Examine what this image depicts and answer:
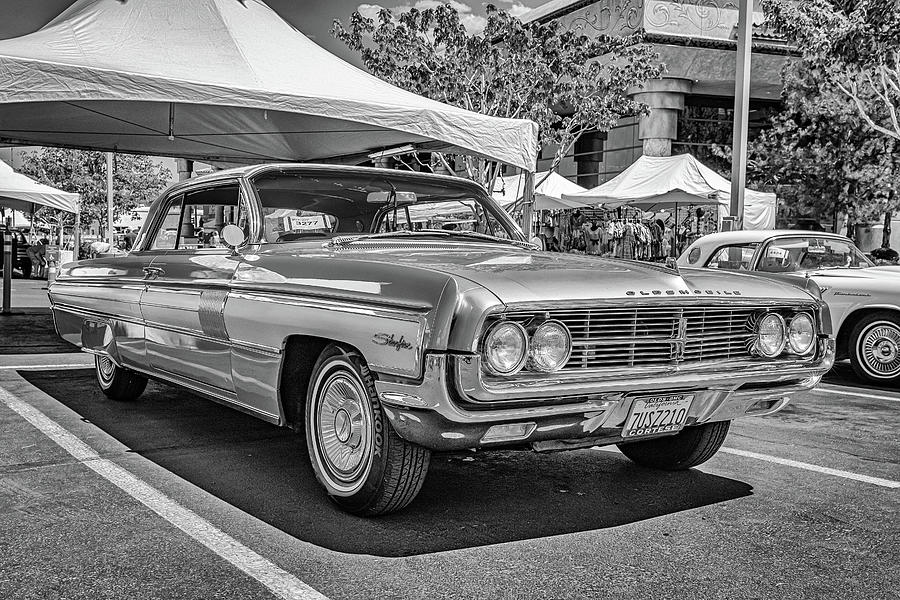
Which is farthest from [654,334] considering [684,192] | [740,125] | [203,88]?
[684,192]

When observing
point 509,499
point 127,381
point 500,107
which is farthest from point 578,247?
point 509,499

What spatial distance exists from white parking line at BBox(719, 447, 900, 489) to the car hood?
1.17m

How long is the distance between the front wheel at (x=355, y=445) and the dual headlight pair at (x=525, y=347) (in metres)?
0.55

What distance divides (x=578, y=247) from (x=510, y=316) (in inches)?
981

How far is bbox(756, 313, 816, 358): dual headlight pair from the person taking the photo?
4160 mm

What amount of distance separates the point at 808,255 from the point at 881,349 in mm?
1153

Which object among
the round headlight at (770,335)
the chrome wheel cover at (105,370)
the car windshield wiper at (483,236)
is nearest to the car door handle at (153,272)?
the chrome wheel cover at (105,370)

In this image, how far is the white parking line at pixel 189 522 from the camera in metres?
3.17

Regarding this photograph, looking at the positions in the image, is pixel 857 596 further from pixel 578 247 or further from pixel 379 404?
pixel 578 247

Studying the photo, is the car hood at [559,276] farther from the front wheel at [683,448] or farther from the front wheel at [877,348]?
the front wheel at [877,348]

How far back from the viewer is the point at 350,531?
148 inches

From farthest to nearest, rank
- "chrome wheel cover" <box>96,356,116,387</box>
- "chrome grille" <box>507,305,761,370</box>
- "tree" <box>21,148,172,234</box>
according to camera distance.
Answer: "tree" <box>21,148,172,234</box> → "chrome wheel cover" <box>96,356,116,387</box> → "chrome grille" <box>507,305,761,370</box>

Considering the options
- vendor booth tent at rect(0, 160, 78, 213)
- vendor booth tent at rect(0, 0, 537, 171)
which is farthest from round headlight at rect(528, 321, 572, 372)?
vendor booth tent at rect(0, 160, 78, 213)

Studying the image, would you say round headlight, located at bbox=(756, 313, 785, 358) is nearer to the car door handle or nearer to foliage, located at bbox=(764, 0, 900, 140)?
the car door handle
